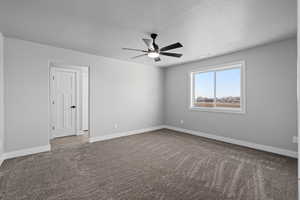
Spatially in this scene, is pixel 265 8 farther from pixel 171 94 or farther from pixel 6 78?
pixel 6 78

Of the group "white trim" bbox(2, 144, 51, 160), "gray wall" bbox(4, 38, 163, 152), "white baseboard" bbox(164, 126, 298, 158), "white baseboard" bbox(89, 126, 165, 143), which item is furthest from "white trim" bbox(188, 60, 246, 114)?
"white trim" bbox(2, 144, 51, 160)

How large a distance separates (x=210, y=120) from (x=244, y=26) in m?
2.73

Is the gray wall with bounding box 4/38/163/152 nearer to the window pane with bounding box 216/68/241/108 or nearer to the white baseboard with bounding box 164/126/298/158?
the white baseboard with bounding box 164/126/298/158

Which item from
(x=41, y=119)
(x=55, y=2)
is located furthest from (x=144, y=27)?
(x=41, y=119)

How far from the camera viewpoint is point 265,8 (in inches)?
79.9

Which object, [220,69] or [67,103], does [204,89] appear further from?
[67,103]

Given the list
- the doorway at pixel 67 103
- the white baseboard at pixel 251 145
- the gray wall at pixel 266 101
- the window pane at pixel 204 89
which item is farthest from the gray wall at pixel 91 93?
the gray wall at pixel 266 101

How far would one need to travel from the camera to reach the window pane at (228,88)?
13.3 ft

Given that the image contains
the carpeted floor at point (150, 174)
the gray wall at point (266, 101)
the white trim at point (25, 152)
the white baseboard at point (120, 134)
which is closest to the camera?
the carpeted floor at point (150, 174)

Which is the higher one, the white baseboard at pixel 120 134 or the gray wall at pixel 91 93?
the gray wall at pixel 91 93

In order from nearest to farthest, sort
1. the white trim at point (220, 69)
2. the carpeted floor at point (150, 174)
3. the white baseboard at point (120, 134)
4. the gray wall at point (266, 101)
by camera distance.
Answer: the carpeted floor at point (150, 174)
the gray wall at point (266, 101)
the white trim at point (220, 69)
the white baseboard at point (120, 134)

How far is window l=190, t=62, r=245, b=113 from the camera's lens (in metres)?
4.00

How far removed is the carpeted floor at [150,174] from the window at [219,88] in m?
1.29

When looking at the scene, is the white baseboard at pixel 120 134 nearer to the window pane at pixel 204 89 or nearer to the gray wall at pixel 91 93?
the gray wall at pixel 91 93
